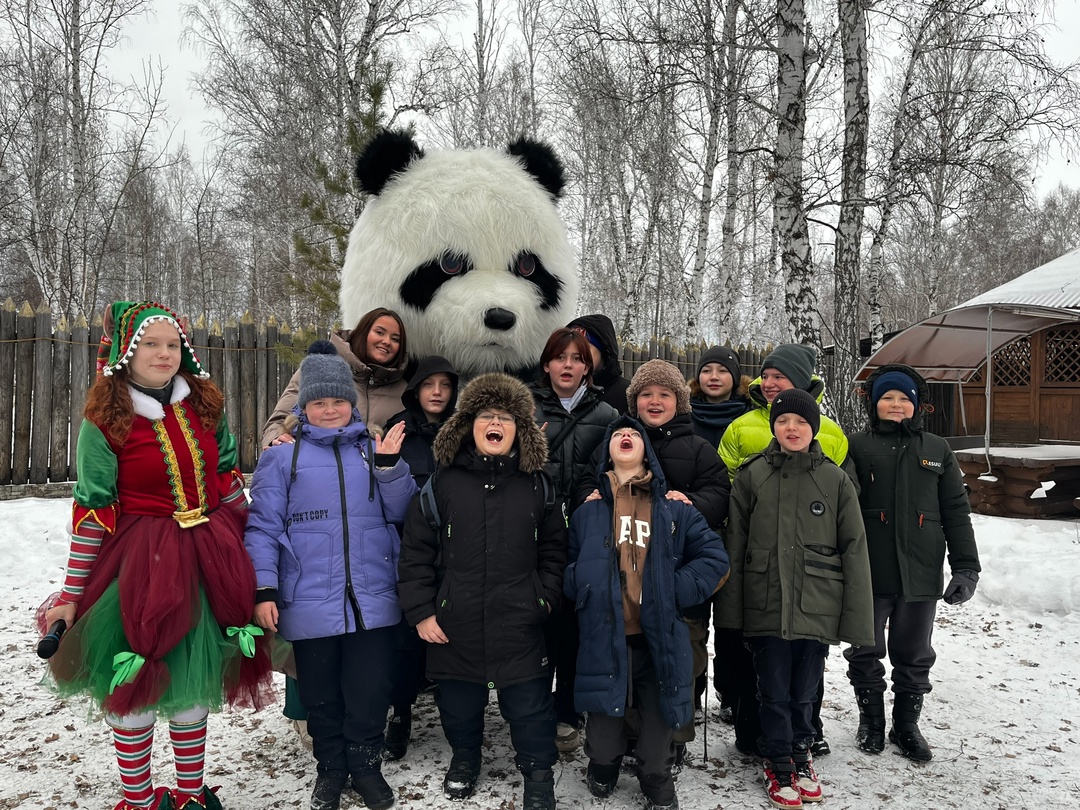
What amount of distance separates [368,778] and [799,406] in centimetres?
222

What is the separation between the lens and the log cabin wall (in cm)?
A: 1054

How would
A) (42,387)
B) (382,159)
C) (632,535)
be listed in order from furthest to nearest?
(42,387) → (382,159) → (632,535)

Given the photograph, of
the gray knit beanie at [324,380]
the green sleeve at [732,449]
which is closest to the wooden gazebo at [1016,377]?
the green sleeve at [732,449]

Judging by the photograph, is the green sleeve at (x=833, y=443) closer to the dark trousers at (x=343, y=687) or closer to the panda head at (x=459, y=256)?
the panda head at (x=459, y=256)

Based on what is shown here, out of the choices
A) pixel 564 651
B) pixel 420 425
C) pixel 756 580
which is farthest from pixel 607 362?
pixel 564 651

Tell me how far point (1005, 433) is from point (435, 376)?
1168 cm

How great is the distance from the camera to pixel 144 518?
7.21ft

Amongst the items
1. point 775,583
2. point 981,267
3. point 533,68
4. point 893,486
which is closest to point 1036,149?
point 893,486

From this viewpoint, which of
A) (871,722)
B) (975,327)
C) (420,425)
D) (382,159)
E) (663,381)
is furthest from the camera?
(975,327)

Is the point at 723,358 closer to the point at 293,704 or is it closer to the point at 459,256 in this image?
the point at 459,256

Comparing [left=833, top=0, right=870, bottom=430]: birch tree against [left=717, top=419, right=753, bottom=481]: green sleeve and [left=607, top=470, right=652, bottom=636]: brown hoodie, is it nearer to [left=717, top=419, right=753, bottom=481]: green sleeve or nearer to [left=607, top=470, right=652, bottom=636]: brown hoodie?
[left=717, top=419, right=753, bottom=481]: green sleeve

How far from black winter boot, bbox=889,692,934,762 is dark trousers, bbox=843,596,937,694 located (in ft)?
0.18

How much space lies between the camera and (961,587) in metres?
2.86

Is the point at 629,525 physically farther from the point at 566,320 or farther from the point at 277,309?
the point at 277,309
